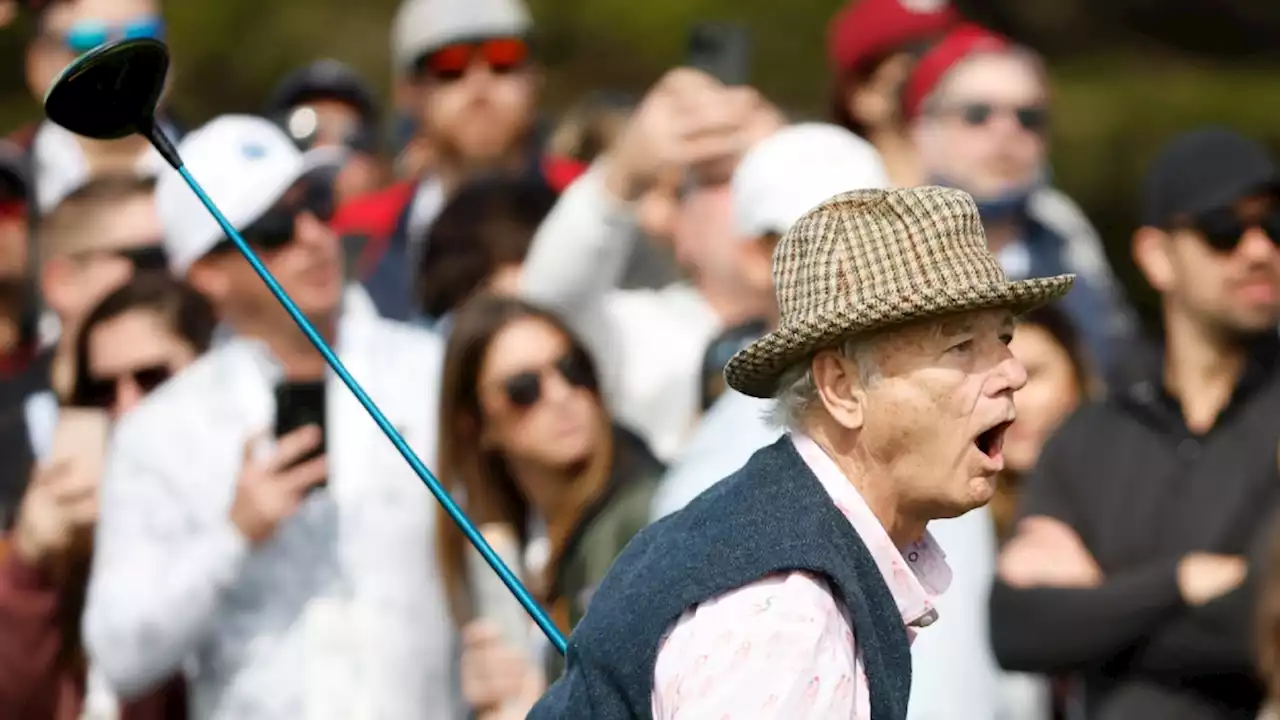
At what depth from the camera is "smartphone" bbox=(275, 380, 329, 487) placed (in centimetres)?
547

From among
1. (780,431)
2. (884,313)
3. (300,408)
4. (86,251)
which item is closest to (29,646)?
(300,408)

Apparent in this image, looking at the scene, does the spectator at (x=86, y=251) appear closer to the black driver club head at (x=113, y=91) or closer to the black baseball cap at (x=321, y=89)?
the black baseball cap at (x=321, y=89)

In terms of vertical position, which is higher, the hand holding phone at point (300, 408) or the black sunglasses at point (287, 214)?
the black sunglasses at point (287, 214)

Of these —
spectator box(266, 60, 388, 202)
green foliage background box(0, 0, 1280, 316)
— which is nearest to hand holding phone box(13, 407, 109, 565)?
spectator box(266, 60, 388, 202)

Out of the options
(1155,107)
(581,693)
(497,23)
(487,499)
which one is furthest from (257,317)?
(1155,107)

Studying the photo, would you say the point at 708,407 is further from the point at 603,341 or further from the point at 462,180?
the point at 462,180

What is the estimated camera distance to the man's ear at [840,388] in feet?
11.0

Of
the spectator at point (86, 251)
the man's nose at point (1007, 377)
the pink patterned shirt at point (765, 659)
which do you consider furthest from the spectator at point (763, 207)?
the spectator at point (86, 251)

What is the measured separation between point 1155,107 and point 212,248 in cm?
868

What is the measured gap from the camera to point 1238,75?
1382 centimetres

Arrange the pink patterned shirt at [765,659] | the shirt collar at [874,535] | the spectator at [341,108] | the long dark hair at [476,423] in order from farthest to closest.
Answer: the spectator at [341,108], the long dark hair at [476,423], the shirt collar at [874,535], the pink patterned shirt at [765,659]

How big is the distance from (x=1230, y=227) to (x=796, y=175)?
1348 millimetres

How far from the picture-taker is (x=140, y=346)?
20.7 feet

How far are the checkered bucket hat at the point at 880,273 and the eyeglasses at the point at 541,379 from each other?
2.19m
